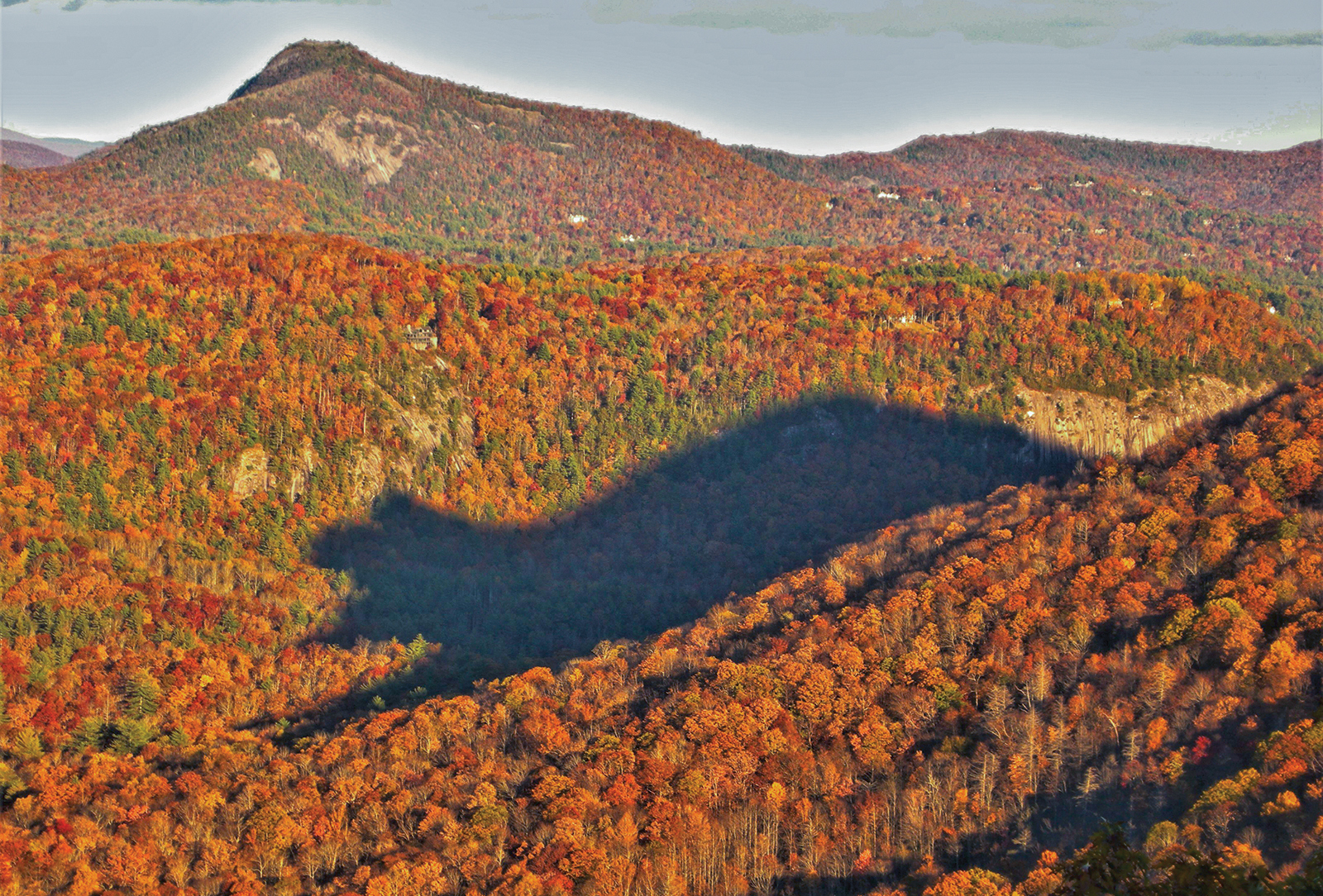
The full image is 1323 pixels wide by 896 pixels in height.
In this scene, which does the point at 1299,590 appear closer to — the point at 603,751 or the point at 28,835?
the point at 603,751

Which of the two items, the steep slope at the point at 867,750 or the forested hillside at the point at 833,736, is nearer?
the steep slope at the point at 867,750

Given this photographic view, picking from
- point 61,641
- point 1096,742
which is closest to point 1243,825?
point 1096,742

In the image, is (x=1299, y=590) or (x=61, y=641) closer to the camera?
(x=1299, y=590)

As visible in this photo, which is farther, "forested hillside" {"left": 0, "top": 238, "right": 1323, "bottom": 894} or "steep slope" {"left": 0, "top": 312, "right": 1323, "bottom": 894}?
"forested hillside" {"left": 0, "top": 238, "right": 1323, "bottom": 894}

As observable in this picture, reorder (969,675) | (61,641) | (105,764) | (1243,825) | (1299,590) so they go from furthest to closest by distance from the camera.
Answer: (61,641) < (105,764) < (969,675) < (1299,590) < (1243,825)

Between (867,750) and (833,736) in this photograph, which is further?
(833,736)

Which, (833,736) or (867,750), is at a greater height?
(867,750)

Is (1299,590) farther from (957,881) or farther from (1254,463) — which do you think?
(957,881)

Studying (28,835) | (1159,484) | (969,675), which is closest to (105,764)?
(28,835)

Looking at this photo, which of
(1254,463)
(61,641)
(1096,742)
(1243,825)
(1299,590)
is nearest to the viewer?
(1243,825)

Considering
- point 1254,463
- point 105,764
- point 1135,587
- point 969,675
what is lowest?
point 105,764

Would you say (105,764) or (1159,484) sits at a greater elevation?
(1159,484)
